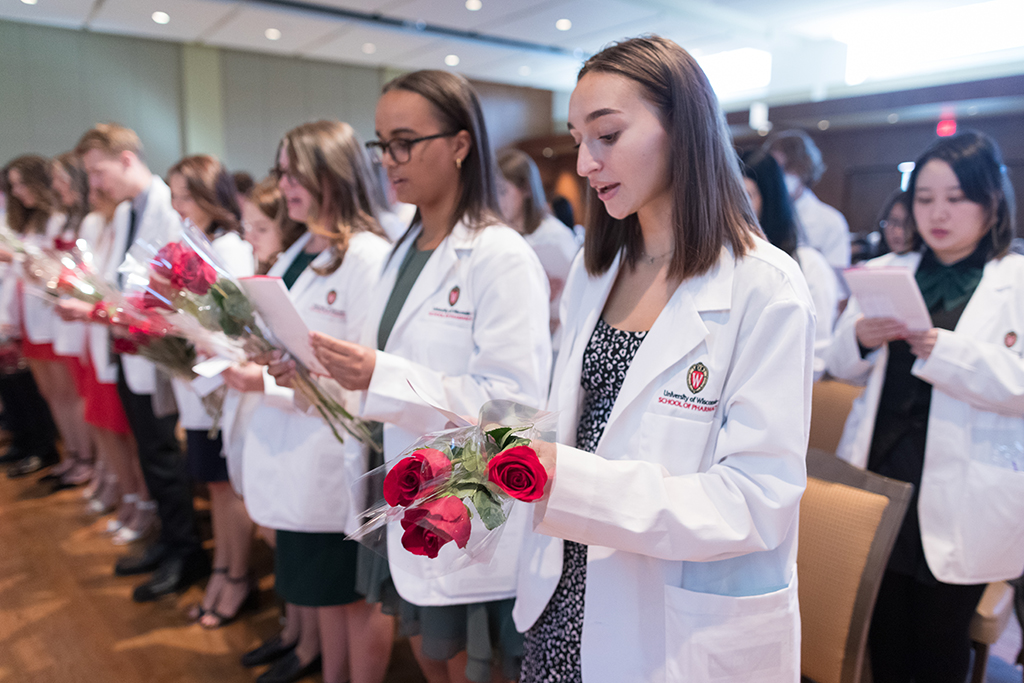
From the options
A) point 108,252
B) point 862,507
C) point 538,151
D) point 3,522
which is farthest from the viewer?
point 538,151

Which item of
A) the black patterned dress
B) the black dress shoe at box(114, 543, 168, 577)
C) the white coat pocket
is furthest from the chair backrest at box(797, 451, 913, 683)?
the black dress shoe at box(114, 543, 168, 577)

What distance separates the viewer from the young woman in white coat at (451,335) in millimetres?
1415

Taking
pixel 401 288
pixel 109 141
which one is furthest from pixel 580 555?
pixel 109 141

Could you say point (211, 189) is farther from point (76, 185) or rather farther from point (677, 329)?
point (677, 329)

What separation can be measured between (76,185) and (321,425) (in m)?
3.06

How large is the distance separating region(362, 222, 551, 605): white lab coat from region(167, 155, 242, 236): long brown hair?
1.66 m

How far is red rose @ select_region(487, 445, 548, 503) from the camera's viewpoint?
751 millimetres

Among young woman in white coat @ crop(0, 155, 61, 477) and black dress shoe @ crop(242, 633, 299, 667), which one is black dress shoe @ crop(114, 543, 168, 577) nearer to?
black dress shoe @ crop(242, 633, 299, 667)

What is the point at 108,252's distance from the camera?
3.11m

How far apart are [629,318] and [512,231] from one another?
0.55m

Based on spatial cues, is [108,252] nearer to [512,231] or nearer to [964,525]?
[512,231]

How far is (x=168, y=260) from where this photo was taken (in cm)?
161

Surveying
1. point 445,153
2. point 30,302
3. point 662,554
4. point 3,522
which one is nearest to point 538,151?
point 30,302

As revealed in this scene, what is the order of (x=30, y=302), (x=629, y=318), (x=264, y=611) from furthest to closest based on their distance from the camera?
1. (x=30, y=302)
2. (x=264, y=611)
3. (x=629, y=318)
